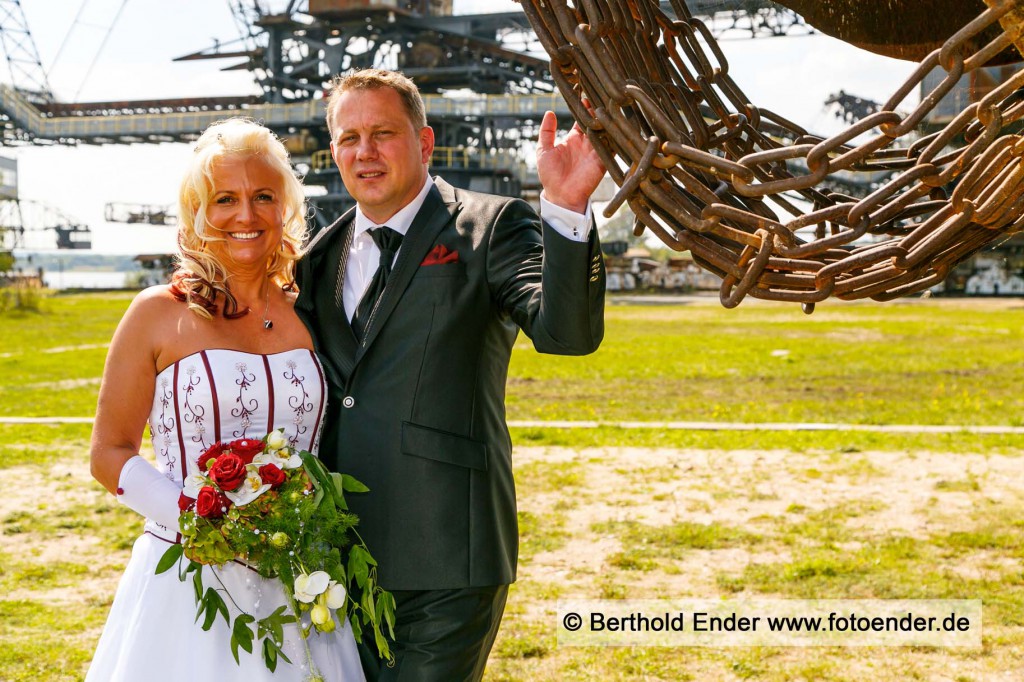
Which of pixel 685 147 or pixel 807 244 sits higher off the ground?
pixel 685 147

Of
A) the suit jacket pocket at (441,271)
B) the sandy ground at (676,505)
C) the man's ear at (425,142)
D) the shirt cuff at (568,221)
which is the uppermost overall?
the man's ear at (425,142)

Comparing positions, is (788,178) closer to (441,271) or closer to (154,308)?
(441,271)

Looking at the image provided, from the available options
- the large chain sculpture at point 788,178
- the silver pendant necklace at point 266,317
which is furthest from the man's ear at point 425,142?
the large chain sculpture at point 788,178

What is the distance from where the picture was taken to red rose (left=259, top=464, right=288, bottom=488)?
2557 millimetres

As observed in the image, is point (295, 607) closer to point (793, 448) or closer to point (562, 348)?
point (562, 348)

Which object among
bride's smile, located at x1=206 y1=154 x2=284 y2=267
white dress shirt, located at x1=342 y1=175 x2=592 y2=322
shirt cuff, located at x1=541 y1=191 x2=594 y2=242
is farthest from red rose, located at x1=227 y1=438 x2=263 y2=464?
shirt cuff, located at x1=541 y1=191 x2=594 y2=242

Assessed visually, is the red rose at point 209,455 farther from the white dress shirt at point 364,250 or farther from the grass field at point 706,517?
the grass field at point 706,517

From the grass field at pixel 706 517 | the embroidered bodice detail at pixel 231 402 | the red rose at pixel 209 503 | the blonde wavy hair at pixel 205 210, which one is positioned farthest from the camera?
the grass field at pixel 706 517

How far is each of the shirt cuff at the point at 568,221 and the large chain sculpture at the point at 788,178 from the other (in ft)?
1.45

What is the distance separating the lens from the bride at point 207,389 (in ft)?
9.35

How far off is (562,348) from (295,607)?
43.4 inches

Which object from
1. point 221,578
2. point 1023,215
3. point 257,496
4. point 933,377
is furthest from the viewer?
point 933,377

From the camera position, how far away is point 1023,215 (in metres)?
1.19

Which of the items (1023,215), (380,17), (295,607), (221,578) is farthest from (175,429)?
(380,17)
